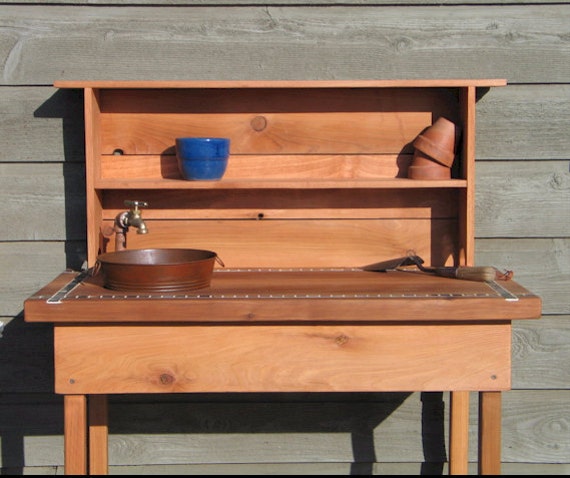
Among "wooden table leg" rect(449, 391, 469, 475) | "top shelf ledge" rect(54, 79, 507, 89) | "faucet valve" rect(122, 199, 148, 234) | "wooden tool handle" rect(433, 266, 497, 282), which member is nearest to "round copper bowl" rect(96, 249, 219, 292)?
"faucet valve" rect(122, 199, 148, 234)

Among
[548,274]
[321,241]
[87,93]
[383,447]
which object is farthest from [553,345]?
[87,93]

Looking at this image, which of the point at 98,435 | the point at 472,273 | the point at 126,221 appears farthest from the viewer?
the point at 98,435

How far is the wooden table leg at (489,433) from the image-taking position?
1.91 metres

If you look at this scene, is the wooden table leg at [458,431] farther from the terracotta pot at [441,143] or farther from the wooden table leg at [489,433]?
the terracotta pot at [441,143]

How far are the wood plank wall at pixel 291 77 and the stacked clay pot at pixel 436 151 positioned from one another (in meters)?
0.17

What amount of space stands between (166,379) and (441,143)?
1.00 meters

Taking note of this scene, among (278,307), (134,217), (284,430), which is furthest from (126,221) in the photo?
(284,430)

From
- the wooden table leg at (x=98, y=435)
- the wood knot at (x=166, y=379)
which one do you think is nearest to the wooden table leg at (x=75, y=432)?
the wood knot at (x=166, y=379)

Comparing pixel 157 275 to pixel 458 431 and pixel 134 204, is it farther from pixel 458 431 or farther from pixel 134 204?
pixel 458 431

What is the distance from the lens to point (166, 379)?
1.87 m

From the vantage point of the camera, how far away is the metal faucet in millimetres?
2156

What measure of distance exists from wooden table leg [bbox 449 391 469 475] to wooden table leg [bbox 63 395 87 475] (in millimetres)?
1068

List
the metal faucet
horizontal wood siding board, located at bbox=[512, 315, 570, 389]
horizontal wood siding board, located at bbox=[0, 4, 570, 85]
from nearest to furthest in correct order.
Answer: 1. the metal faucet
2. horizontal wood siding board, located at bbox=[0, 4, 570, 85]
3. horizontal wood siding board, located at bbox=[512, 315, 570, 389]

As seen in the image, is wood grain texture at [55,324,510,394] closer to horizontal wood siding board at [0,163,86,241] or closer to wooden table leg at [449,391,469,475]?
wooden table leg at [449,391,469,475]
